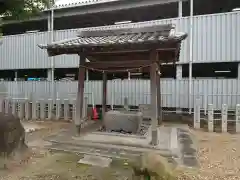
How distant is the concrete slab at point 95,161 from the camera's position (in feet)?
21.0

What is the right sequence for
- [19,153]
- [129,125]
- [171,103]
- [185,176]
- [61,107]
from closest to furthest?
[185,176] < [19,153] < [129,125] < [171,103] < [61,107]

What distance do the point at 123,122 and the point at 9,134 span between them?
432cm

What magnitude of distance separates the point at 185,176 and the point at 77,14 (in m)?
12.4

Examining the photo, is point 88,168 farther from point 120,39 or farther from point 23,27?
point 23,27

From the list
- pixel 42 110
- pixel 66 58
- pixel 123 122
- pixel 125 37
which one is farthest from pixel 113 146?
pixel 66 58

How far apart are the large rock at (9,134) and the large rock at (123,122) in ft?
12.0

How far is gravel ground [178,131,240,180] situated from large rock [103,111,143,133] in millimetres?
2267

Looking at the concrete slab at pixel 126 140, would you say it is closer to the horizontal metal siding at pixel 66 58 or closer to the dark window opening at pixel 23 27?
the horizontal metal siding at pixel 66 58

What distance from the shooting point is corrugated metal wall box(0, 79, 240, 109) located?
1233 centimetres

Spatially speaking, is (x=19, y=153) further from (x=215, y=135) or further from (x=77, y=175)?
(x=215, y=135)

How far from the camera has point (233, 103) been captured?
12125 millimetres

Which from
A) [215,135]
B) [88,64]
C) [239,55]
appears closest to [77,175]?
[88,64]

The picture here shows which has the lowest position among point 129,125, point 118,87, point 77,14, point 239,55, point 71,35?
point 129,125

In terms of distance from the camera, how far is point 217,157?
7180mm
